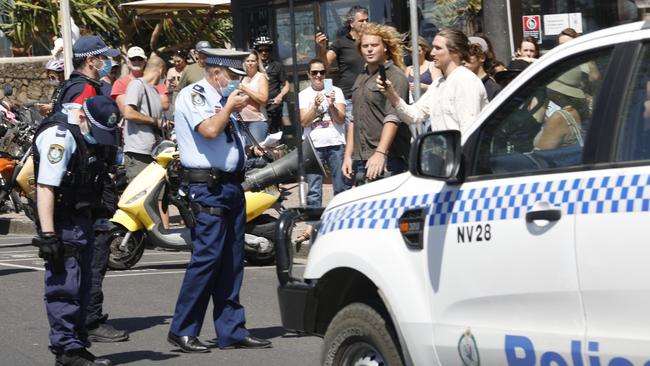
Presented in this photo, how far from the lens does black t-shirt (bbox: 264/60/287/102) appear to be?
56.5 ft

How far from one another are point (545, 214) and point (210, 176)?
12.1ft

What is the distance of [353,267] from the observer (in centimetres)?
562

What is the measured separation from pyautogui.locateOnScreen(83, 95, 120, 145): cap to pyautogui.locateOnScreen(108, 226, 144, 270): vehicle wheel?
431 centimetres

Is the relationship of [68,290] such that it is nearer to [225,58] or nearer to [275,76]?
[225,58]

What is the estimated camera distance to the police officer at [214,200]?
26.6ft

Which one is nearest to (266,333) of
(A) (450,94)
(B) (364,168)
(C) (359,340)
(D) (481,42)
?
(B) (364,168)

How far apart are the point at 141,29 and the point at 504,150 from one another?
23.4 metres

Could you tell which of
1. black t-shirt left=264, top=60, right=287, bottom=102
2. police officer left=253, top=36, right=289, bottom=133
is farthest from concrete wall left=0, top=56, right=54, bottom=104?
black t-shirt left=264, top=60, right=287, bottom=102

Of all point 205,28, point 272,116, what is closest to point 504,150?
point 272,116

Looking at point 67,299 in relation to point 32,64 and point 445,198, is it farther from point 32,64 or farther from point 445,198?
point 32,64

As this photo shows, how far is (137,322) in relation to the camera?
9547mm

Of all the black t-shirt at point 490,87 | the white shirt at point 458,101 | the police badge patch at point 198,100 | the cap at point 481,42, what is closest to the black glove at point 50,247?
the police badge patch at point 198,100

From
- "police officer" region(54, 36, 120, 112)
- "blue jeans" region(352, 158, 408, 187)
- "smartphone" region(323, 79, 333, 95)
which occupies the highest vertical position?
"police officer" region(54, 36, 120, 112)

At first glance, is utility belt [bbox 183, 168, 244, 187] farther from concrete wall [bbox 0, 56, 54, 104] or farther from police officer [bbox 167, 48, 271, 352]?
concrete wall [bbox 0, 56, 54, 104]
